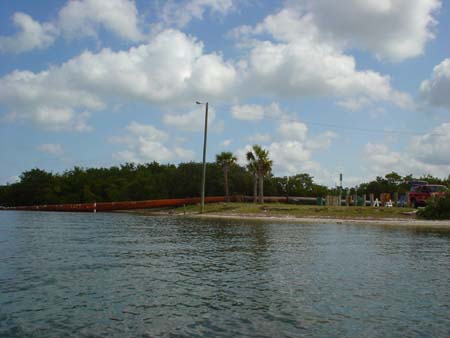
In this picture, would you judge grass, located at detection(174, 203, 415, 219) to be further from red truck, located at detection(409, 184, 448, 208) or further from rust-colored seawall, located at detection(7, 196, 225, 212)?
rust-colored seawall, located at detection(7, 196, 225, 212)

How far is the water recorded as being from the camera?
9047mm

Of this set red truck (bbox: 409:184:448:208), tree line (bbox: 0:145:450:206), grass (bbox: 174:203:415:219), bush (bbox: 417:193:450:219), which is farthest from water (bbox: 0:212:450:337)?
tree line (bbox: 0:145:450:206)

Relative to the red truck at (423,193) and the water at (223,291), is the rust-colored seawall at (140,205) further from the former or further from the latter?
the water at (223,291)

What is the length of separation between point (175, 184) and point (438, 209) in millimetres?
54565

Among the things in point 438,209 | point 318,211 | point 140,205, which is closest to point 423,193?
point 438,209

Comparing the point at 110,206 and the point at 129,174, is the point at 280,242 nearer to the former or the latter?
the point at 110,206

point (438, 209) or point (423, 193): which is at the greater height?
point (423, 193)

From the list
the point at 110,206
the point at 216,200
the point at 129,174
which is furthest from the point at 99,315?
the point at 129,174

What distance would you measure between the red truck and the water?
96.6 feet

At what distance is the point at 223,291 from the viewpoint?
40.1ft

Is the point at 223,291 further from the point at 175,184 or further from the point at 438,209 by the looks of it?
the point at 175,184

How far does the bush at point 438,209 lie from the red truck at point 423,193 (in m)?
2.76

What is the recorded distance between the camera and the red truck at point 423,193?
159 feet

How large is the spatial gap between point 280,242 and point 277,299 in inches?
530
